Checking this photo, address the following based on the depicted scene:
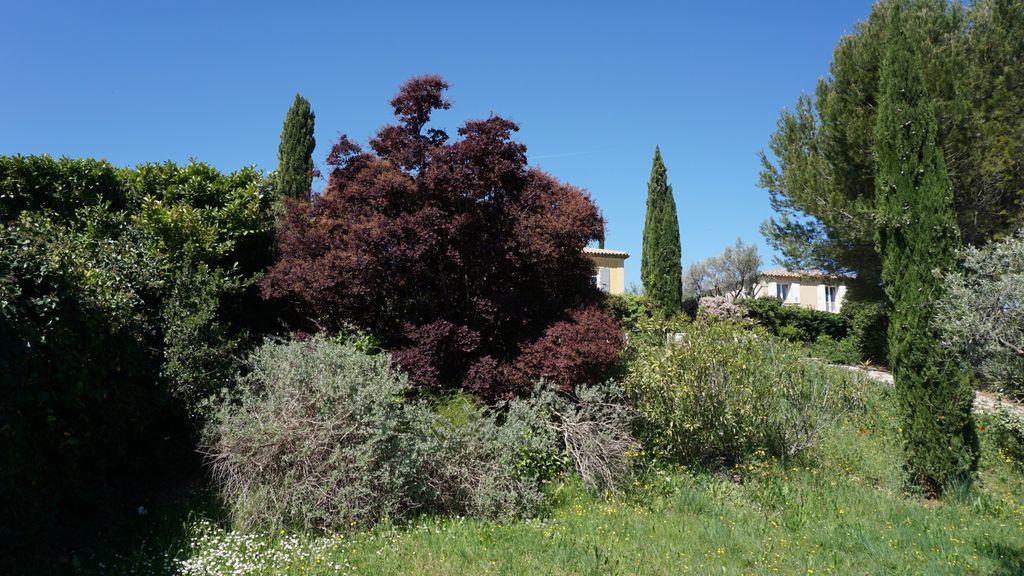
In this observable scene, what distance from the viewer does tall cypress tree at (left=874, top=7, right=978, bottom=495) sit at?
6867 millimetres

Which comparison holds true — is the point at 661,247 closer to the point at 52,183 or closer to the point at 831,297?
the point at 52,183

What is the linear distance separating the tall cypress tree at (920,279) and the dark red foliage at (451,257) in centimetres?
346

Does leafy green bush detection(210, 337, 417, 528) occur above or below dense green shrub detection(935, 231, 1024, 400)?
below

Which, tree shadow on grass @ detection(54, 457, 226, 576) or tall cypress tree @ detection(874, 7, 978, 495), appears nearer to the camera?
tree shadow on grass @ detection(54, 457, 226, 576)

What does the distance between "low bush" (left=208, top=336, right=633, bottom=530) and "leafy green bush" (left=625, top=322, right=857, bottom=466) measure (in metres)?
0.78

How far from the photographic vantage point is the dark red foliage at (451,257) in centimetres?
721

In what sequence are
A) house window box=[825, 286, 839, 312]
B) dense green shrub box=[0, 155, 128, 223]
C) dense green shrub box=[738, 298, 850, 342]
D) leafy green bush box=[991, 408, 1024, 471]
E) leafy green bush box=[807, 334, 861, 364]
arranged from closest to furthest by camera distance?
leafy green bush box=[991, 408, 1024, 471], dense green shrub box=[0, 155, 128, 223], leafy green bush box=[807, 334, 861, 364], dense green shrub box=[738, 298, 850, 342], house window box=[825, 286, 839, 312]

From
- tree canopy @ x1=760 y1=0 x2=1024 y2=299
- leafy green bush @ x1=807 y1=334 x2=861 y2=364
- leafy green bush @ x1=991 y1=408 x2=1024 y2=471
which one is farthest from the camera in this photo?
leafy green bush @ x1=807 y1=334 x2=861 y2=364

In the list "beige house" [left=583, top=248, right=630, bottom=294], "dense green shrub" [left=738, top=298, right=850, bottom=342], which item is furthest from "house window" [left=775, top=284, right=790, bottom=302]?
"dense green shrub" [left=738, top=298, right=850, bottom=342]

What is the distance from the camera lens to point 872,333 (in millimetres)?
16500

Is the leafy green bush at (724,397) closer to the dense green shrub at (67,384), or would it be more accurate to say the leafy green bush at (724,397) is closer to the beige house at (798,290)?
the dense green shrub at (67,384)

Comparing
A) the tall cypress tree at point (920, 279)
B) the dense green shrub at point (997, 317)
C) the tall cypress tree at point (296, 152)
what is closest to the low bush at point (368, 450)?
the dense green shrub at point (997, 317)

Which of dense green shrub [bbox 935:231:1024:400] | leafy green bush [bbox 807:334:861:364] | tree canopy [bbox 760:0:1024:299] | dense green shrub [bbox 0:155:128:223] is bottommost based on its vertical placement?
leafy green bush [bbox 807:334:861:364]

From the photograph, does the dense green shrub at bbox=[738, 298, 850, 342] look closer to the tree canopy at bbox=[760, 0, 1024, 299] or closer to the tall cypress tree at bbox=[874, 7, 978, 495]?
the tree canopy at bbox=[760, 0, 1024, 299]
